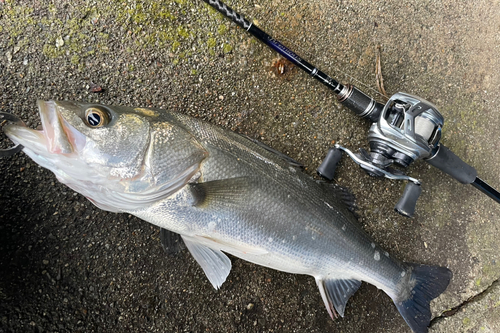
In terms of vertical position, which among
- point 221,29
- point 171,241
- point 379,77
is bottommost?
point 171,241

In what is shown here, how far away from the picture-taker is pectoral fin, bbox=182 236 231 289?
1852mm

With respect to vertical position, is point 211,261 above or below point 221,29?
below

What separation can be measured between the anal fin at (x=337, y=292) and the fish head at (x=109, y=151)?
1.25 metres

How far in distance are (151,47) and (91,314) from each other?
1877 millimetres

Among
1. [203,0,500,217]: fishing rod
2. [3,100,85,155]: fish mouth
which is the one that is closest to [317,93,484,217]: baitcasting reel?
[203,0,500,217]: fishing rod

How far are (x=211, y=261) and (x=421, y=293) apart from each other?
5.18 feet

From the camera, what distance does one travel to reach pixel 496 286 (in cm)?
260

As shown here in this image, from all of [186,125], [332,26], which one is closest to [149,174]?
[186,125]

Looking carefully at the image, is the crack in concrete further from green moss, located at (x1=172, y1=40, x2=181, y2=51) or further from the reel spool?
green moss, located at (x1=172, y1=40, x2=181, y2=51)

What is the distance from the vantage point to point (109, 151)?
1.44 meters

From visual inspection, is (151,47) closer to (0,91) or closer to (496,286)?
(0,91)

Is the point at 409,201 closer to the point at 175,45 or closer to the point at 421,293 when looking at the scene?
the point at 421,293

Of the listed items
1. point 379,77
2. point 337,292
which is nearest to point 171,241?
point 337,292

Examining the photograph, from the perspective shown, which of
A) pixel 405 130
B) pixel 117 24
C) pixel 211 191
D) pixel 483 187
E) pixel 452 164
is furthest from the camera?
pixel 483 187
